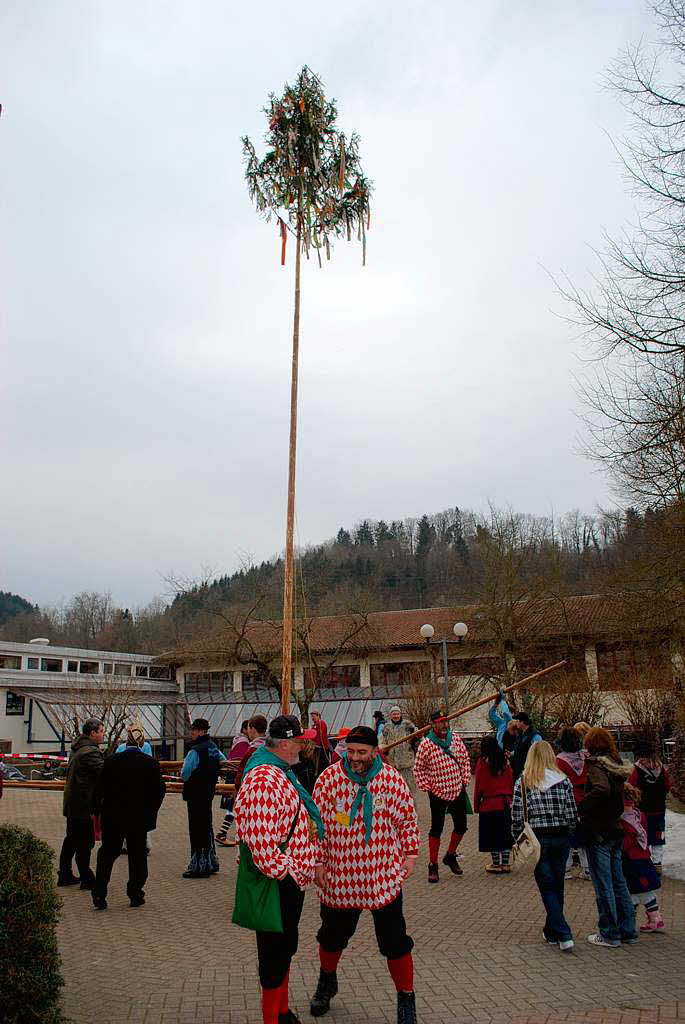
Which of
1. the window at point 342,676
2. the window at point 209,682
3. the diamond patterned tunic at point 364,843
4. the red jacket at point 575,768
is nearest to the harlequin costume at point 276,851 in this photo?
the diamond patterned tunic at point 364,843

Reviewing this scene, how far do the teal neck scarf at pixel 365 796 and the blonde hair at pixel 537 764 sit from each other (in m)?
2.31

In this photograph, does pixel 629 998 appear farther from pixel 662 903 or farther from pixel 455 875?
pixel 455 875

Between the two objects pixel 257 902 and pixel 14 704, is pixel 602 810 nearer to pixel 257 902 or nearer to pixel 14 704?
pixel 257 902

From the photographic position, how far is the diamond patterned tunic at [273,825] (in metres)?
4.36

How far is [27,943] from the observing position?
170 inches

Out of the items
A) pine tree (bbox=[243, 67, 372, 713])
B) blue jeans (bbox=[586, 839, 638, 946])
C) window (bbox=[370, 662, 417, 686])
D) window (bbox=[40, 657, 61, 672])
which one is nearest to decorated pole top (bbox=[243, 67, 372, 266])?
pine tree (bbox=[243, 67, 372, 713])

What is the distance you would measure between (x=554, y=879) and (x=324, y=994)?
7.76ft

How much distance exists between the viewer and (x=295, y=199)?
20578mm

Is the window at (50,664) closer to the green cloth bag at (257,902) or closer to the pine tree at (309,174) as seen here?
the pine tree at (309,174)

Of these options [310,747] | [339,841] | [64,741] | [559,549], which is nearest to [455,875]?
[310,747]

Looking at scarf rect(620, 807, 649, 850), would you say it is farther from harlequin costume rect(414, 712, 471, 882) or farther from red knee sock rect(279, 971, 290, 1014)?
red knee sock rect(279, 971, 290, 1014)

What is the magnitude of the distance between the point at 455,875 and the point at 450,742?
173 cm

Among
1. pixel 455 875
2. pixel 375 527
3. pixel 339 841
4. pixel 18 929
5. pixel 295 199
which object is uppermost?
pixel 375 527

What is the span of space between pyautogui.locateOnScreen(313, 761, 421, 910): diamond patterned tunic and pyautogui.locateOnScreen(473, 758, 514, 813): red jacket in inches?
218
